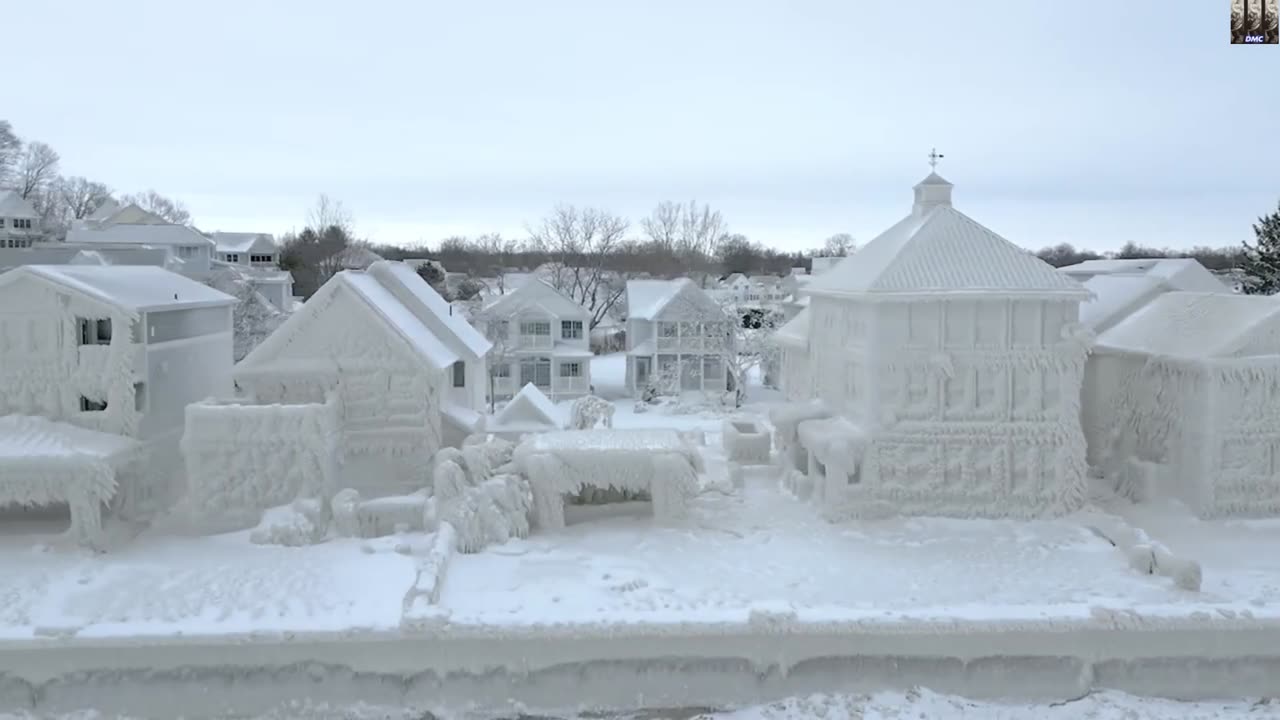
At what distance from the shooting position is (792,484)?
22.5m

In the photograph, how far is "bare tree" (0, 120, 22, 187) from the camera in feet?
225

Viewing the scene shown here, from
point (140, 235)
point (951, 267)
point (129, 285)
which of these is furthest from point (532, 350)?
point (140, 235)

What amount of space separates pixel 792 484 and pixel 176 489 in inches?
562

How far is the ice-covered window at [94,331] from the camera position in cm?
2055

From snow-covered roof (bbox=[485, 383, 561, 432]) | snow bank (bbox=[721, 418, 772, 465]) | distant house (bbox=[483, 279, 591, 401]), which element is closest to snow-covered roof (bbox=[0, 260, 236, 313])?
snow-covered roof (bbox=[485, 383, 561, 432])

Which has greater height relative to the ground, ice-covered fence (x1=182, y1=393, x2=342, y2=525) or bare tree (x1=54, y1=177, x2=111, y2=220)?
bare tree (x1=54, y1=177, x2=111, y2=220)

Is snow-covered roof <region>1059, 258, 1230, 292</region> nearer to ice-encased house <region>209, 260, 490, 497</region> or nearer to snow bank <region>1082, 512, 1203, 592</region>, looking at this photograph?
snow bank <region>1082, 512, 1203, 592</region>

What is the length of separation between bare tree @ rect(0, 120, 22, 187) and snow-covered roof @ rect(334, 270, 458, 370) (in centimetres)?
5953

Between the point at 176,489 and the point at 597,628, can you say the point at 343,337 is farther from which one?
the point at 597,628

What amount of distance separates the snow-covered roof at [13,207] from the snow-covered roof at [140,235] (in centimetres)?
267

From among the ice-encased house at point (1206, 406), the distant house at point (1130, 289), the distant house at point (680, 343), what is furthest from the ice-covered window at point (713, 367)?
the ice-encased house at point (1206, 406)

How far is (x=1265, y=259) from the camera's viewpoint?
39.7 metres

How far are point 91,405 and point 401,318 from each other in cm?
677

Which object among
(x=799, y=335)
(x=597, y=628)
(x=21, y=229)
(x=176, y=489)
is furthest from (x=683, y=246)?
(x=597, y=628)
